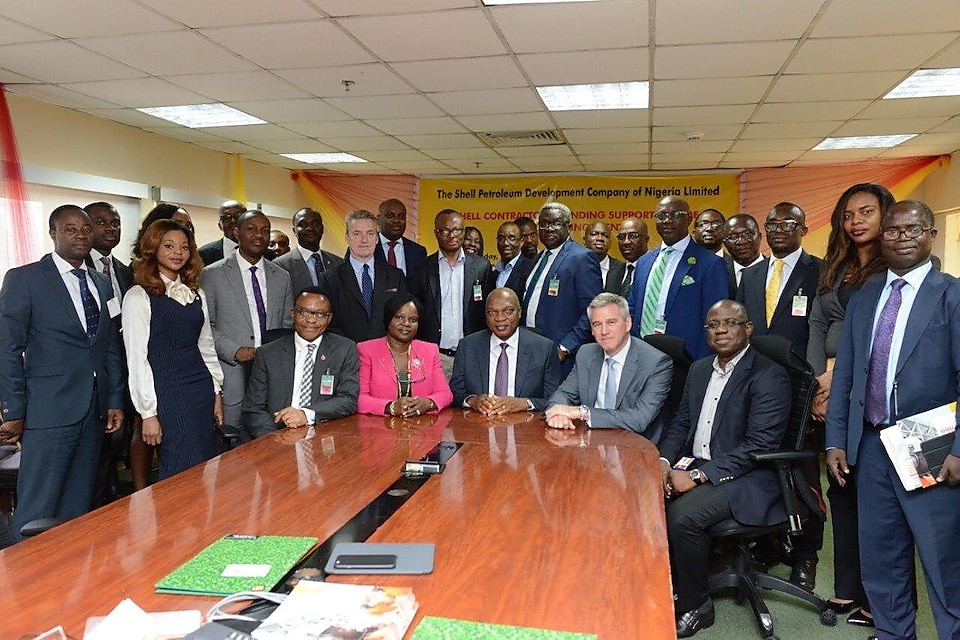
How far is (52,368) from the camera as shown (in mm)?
3318

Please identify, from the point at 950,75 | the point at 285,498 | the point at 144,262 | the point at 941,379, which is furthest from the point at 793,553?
the point at 950,75

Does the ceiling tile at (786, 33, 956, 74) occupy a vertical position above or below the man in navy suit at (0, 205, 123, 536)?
above

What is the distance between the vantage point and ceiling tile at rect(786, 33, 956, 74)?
14.3 ft

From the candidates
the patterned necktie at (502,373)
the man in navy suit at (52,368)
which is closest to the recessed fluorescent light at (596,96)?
the patterned necktie at (502,373)

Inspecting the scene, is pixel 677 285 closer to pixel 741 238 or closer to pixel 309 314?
pixel 741 238

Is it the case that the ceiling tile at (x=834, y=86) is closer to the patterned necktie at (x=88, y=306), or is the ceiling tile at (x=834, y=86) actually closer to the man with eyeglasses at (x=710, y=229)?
the man with eyeglasses at (x=710, y=229)

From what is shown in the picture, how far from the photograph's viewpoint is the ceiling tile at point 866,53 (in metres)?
4.35

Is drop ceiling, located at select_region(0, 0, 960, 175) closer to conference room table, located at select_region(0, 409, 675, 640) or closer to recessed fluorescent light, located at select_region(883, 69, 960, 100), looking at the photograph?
recessed fluorescent light, located at select_region(883, 69, 960, 100)

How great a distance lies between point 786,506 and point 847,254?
123 cm

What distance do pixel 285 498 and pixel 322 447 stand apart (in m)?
0.67

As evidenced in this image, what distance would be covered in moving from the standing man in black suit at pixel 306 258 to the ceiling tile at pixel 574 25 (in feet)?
6.26

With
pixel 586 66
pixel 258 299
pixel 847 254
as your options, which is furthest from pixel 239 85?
pixel 847 254

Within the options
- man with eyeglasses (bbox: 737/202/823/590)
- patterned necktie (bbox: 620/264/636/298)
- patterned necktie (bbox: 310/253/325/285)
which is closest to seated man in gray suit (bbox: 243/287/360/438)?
patterned necktie (bbox: 310/253/325/285)

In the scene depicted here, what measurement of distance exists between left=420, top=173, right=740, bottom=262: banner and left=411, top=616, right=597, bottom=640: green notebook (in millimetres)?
8523
